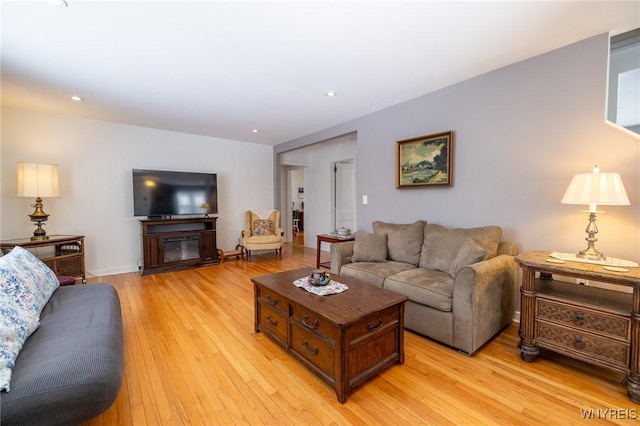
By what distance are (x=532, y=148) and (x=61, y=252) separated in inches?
212

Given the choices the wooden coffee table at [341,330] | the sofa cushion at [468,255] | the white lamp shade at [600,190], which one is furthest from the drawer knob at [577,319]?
the wooden coffee table at [341,330]

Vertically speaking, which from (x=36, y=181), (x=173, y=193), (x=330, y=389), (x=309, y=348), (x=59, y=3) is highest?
(x=59, y=3)

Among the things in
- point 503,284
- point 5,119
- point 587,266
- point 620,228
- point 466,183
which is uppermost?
point 5,119

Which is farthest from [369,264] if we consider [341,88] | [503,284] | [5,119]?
[5,119]

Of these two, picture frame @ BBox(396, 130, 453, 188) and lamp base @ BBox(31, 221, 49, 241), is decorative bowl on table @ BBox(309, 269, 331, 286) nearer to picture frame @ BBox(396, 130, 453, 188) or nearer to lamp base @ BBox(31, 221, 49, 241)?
picture frame @ BBox(396, 130, 453, 188)

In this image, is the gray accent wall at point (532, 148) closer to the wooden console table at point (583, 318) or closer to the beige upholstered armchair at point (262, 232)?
the wooden console table at point (583, 318)

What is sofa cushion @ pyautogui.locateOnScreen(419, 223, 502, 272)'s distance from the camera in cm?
246

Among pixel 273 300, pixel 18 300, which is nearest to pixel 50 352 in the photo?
pixel 18 300

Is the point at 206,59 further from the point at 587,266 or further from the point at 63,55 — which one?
the point at 587,266

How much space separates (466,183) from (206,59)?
9.00 feet

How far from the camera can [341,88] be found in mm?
3031

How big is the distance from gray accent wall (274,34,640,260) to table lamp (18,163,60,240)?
437 cm

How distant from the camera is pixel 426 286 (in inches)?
88.1

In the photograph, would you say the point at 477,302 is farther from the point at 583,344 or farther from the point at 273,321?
the point at 273,321
